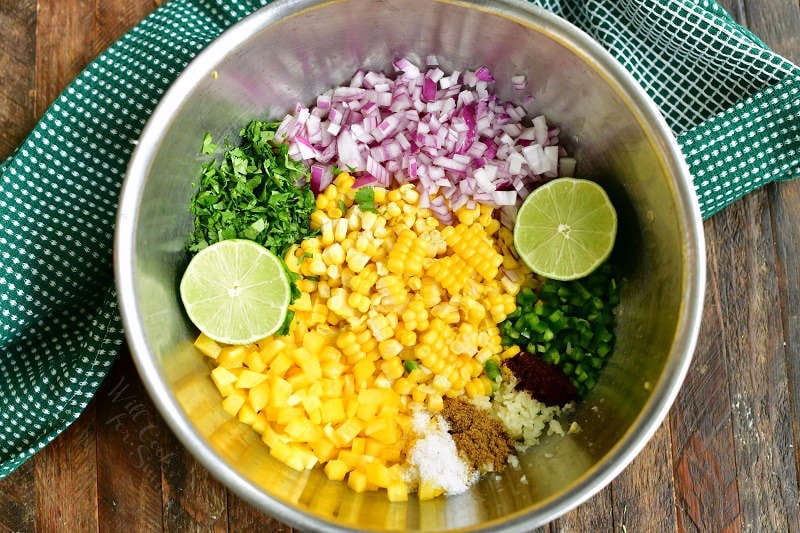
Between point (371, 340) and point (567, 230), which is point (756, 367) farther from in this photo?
point (371, 340)

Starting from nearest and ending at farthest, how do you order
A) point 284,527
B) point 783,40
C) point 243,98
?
point 243,98
point 284,527
point 783,40

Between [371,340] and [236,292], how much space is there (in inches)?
16.2

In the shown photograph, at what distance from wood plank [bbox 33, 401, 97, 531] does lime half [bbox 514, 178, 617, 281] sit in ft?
4.71

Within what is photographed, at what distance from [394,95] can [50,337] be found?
4.20 feet

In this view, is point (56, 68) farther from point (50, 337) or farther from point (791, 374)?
Answer: point (791, 374)

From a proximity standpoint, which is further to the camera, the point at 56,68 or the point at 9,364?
the point at 56,68

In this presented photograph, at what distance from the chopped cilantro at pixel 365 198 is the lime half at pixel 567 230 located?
447 millimetres

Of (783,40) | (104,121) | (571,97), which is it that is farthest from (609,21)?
(104,121)

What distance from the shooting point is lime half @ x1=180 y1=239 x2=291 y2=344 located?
1.93m

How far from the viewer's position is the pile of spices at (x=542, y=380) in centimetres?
201

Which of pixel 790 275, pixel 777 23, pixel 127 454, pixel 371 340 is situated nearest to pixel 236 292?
pixel 371 340

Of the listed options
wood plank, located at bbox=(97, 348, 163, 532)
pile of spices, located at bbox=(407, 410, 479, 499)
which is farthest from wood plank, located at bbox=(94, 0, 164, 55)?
pile of spices, located at bbox=(407, 410, 479, 499)

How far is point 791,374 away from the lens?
2207 millimetres

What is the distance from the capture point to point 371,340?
6.68 feet
